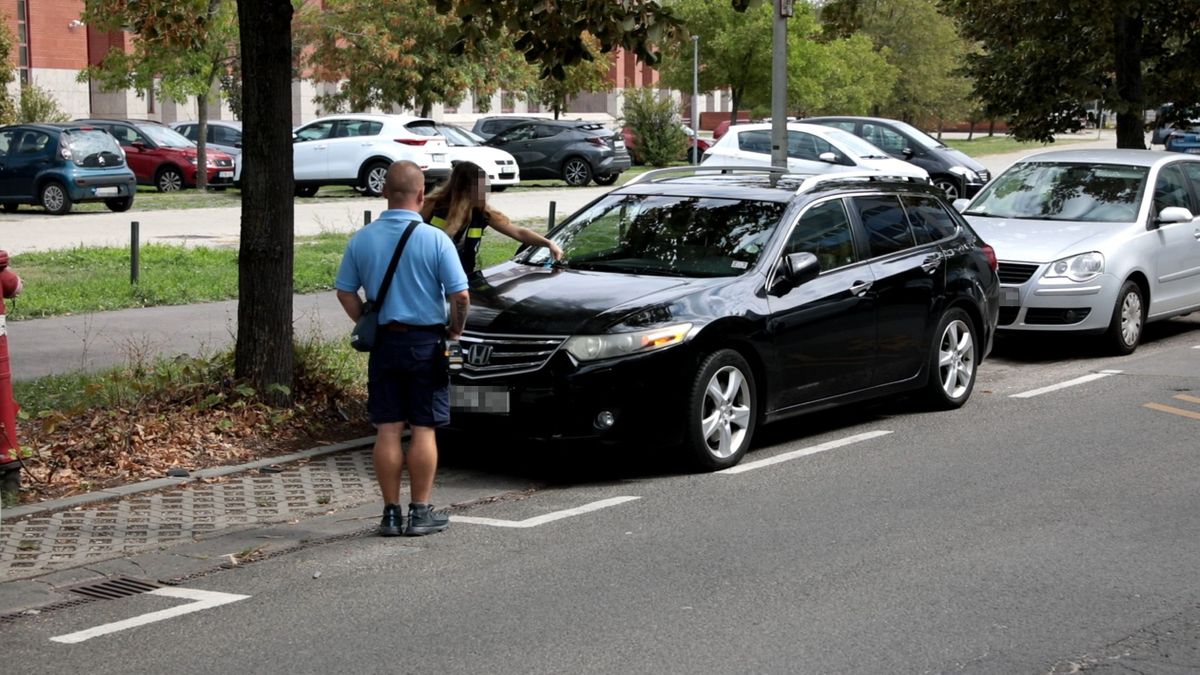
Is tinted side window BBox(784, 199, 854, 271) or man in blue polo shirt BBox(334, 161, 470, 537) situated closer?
man in blue polo shirt BBox(334, 161, 470, 537)

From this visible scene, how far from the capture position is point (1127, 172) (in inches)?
575

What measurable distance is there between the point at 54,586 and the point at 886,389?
539 centimetres

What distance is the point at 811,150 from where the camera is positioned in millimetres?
26953

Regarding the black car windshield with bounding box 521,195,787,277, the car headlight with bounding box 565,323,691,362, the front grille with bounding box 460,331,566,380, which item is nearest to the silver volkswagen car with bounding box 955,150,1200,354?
the black car windshield with bounding box 521,195,787,277

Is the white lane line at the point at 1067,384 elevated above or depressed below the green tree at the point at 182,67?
below

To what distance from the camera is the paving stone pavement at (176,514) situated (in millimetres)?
7262

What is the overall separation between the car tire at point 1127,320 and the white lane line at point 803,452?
4.08 m

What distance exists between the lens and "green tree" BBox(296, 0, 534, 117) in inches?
1618

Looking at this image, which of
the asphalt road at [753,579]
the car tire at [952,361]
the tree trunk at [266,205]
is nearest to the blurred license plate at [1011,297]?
the car tire at [952,361]

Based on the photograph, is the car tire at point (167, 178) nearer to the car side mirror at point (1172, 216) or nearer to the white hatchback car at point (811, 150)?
the white hatchback car at point (811, 150)

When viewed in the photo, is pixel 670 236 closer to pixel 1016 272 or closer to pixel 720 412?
pixel 720 412

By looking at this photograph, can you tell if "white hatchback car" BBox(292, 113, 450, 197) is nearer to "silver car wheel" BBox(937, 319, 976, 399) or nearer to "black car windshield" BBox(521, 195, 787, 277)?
"silver car wheel" BBox(937, 319, 976, 399)

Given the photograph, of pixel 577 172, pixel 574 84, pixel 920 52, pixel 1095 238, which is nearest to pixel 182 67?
pixel 577 172

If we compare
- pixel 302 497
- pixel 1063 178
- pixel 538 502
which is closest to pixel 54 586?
pixel 302 497
